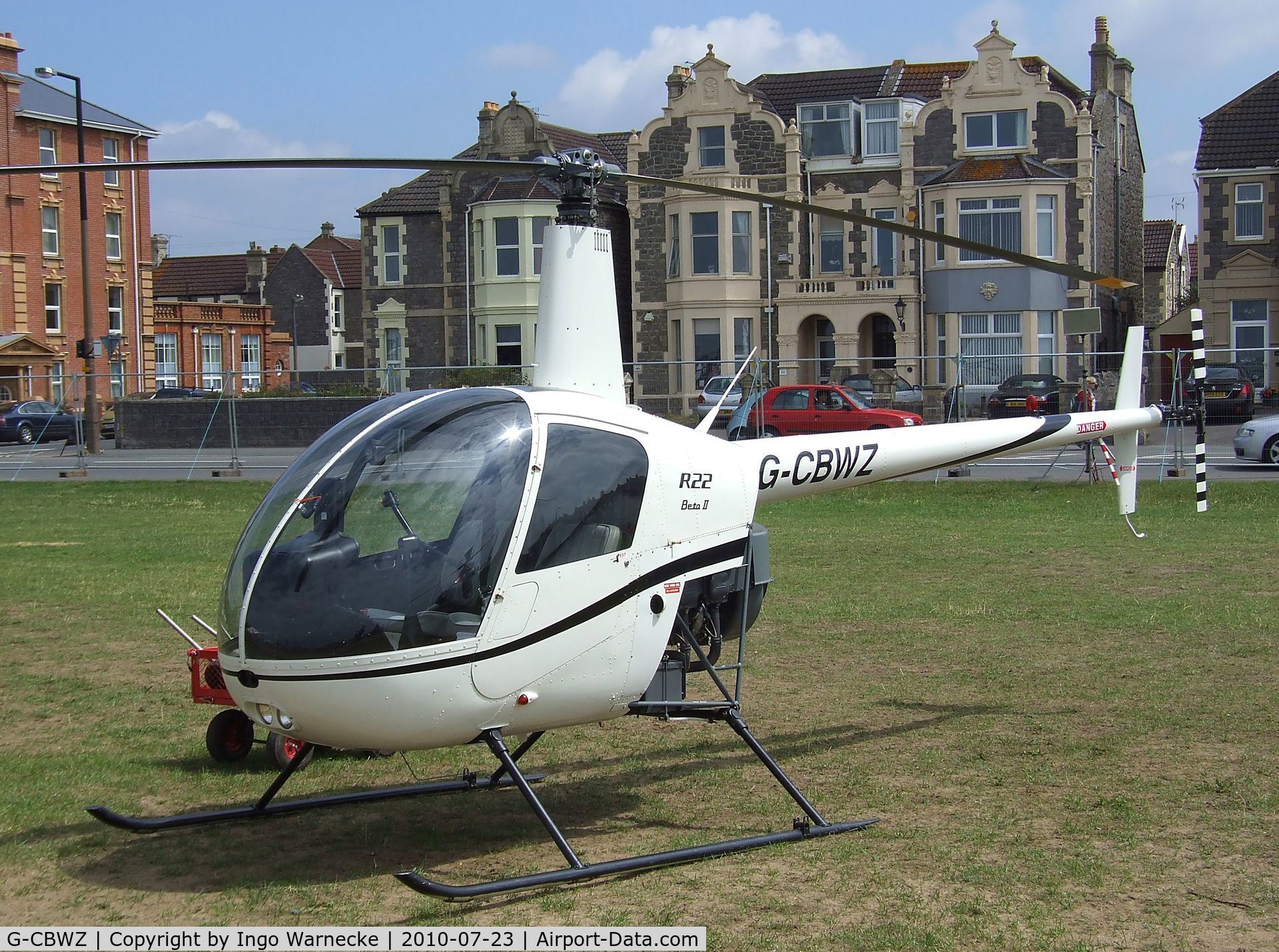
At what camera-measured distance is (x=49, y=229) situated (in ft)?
192

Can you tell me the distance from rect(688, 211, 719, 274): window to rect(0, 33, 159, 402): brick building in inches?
968

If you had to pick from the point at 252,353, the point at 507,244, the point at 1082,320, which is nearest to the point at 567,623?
the point at 1082,320

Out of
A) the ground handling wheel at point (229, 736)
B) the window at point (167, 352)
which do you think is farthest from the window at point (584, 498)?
the window at point (167, 352)

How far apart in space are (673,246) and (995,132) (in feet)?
37.6

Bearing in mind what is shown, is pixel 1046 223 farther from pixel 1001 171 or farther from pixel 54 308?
pixel 54 308

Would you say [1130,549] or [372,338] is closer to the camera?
[1130,549]

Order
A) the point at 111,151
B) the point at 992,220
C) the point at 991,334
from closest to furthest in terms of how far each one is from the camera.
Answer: the point at 992,220 < the point at 991,334 < the point at 111,151

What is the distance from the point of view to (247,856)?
6.83m

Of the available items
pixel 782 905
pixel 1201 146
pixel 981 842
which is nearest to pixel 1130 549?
pixel 981 842

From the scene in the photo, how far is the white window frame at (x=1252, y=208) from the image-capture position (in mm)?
44844

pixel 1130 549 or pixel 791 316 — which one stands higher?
pixel 791 316

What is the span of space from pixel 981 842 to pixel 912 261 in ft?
131

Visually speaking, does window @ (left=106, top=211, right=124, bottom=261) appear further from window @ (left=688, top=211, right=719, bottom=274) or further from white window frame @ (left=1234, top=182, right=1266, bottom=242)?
white window frame @ (left=1234, top=182, right=1266, bottom=242)

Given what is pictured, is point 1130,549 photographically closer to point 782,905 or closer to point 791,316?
point 782,905
